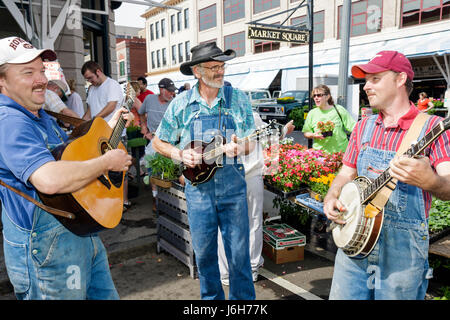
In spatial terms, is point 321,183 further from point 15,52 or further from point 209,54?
point 15,52

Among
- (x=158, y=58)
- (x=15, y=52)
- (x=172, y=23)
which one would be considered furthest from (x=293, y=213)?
(x=158, y=58)

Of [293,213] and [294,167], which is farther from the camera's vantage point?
[293,213]

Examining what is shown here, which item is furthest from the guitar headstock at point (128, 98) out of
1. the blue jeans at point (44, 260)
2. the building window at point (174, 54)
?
the building window at point (174, 54)

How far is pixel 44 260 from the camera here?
77.0 inches

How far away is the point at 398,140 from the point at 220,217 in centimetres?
160

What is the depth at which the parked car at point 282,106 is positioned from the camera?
19328mm

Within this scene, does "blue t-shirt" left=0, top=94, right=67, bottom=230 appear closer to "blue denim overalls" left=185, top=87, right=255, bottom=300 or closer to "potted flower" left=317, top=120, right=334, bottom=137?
"blue denim overalls" left=185, top=87, right=255, bottom=300

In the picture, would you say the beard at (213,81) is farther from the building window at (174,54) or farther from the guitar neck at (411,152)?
the building window at (174,54)

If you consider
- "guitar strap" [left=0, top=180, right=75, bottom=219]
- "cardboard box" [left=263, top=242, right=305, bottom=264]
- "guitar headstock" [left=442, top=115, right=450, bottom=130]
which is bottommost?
"cardboard box" [left=263, top=242, right=305, bottom=264]

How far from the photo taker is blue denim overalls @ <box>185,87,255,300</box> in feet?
9.91

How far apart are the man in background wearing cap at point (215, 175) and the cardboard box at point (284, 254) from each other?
1480 millimetres

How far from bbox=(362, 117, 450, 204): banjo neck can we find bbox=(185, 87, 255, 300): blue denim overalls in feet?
3.86

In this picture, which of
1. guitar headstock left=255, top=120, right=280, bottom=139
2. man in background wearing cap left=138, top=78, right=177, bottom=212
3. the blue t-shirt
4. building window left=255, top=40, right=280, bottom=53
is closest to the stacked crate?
guitar headstock left=255, top=120, right=280, bottom=139
